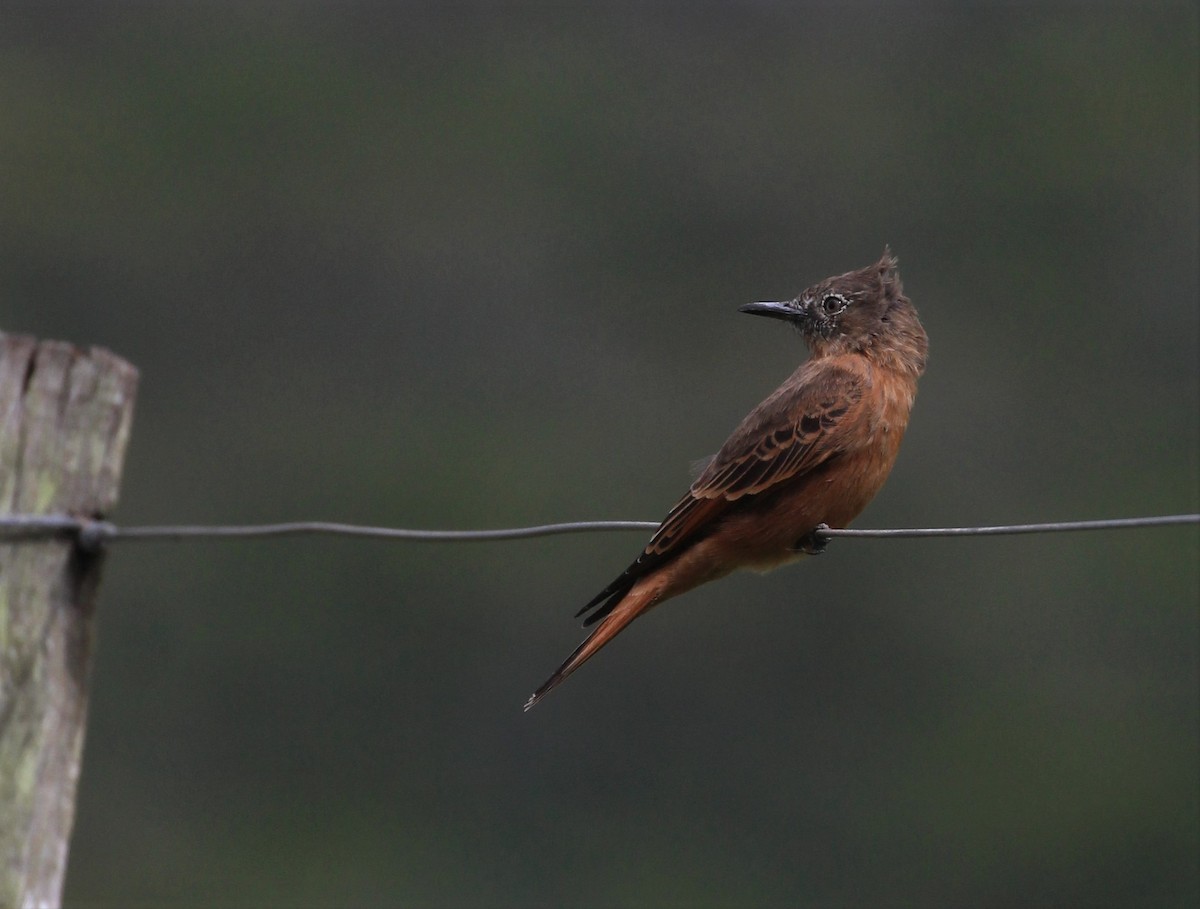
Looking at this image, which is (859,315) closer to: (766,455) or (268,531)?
(766,455)

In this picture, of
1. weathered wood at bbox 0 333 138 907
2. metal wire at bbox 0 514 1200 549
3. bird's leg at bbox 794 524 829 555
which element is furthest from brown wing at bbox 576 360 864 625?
weathered wood at bbox 0 333 138 907

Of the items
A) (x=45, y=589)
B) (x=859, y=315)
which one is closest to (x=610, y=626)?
(x=859, y=315)

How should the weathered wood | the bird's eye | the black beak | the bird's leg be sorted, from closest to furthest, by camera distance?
the weathered wood
the bird's leg
the bird's eye
the black beak

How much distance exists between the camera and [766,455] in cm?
607

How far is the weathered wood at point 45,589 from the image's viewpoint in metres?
3.52

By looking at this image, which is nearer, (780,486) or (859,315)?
(780,486)

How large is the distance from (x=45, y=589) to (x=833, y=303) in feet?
12.5

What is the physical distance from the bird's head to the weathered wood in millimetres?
3497

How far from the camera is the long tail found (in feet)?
17.5

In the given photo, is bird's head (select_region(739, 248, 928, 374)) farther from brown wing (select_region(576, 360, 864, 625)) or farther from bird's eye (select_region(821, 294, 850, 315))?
brown wing (select_region(576, 360, 864, 625))

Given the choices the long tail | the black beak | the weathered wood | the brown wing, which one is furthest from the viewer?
the black beak

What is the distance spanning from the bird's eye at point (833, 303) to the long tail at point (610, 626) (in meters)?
1.47

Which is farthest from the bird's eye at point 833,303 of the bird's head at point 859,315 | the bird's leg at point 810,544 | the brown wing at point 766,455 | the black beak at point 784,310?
the bird's leg at point 810,544

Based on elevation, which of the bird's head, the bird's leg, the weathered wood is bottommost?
the weathered wood
